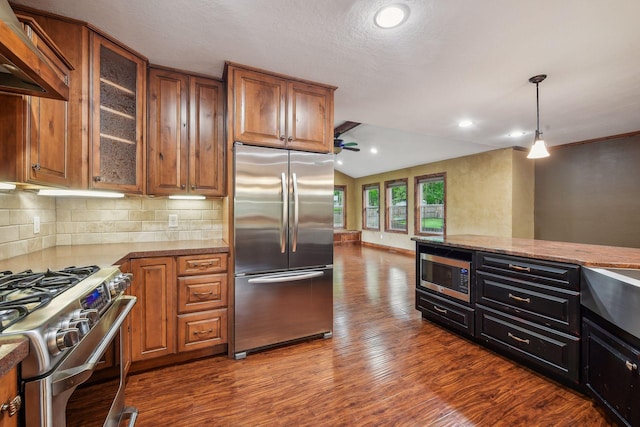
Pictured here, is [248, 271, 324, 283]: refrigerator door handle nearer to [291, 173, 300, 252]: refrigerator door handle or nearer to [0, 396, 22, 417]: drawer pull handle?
[291, 173, 300, 252]: refrigerator door handle

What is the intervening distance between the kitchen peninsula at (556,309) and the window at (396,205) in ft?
17.5

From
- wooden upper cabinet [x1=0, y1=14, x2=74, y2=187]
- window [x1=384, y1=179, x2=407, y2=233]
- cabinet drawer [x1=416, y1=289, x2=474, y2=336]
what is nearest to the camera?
wooden upper cabinet [x1=0, y1=14, x2=74, y2=187]

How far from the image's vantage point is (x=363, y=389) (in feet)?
6.32

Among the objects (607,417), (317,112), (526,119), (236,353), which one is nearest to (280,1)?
(317,112)

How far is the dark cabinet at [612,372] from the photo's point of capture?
144cm

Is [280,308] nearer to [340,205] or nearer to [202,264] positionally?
[202,264]

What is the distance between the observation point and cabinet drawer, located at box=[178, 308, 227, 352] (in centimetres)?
219

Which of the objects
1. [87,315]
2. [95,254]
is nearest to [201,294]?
[95,254]

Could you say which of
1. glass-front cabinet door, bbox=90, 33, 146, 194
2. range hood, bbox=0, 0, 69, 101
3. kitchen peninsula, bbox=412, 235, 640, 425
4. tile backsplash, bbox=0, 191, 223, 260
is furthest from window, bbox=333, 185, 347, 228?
range hood, bbox=0, 0, 69, 101

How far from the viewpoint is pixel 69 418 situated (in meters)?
0.93

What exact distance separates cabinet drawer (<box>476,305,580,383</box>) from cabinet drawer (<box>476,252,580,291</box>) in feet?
1.10

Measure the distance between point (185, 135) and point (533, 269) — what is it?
2.89 metres

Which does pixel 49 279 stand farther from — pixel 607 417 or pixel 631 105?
pixel 631 105

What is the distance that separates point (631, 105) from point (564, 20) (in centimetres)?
238
